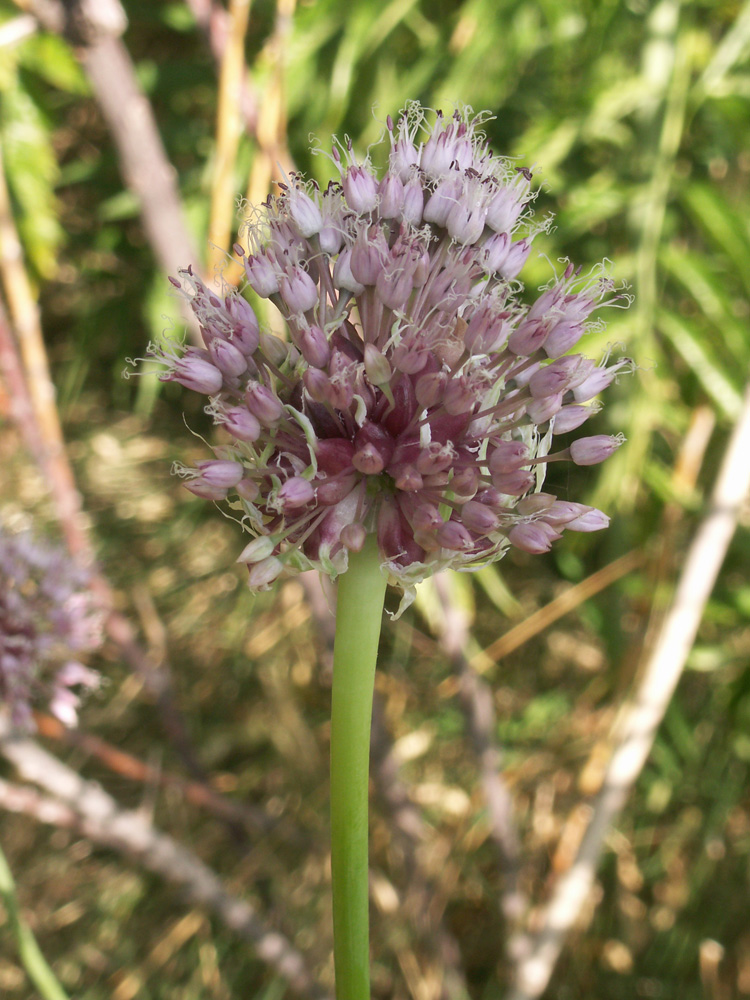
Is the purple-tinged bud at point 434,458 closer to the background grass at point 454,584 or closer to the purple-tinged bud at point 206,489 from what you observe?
the purple-tinged bud at point 206,489

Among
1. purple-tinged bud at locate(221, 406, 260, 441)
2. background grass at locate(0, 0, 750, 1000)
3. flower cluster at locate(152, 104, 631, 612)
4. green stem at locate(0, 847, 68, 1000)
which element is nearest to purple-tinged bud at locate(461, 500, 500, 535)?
flower cluster at locate(152, 104, 631, 612)

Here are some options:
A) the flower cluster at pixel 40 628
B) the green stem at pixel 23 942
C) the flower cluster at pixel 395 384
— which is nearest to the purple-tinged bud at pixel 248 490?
the flower cluster at pixel 395 384

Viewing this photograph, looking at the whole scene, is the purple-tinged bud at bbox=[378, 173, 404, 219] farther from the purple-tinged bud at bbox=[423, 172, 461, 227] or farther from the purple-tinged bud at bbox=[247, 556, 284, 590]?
the purple-tinged bud at bbox=[247, 556, 284, 590]

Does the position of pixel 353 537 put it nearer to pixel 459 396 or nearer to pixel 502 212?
pixel 459 396

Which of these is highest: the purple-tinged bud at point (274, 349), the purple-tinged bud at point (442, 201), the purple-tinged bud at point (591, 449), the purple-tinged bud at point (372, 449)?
the purple-tinged bud at point (442, 201)

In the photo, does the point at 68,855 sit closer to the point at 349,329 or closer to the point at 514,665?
the point at 514,665

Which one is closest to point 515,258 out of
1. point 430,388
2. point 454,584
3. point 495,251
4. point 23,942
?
point 495,251
